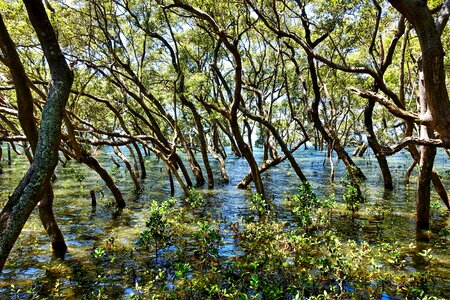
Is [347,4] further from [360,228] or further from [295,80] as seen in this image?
[295,80]

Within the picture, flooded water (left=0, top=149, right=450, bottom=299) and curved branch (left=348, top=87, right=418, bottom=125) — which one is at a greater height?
curved branch (left=348, top=87, right=418, bottom=125)

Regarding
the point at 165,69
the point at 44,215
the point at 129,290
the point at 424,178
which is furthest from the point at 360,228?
the point at 165,69

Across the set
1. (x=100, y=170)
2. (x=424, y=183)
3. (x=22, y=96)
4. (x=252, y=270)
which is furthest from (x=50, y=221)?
(x=424, y=183)

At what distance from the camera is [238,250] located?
8883mm

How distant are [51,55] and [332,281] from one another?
616cm

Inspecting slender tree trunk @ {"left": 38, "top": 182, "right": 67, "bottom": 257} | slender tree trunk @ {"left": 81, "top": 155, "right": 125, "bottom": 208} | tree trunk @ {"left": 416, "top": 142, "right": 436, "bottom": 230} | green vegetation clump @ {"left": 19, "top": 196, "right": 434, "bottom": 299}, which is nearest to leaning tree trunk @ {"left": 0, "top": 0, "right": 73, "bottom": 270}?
green vegetation clump @ {"left": 19, "top": 196, "right": 434, "bottom": 299}

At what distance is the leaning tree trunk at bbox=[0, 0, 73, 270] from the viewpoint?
3.57m

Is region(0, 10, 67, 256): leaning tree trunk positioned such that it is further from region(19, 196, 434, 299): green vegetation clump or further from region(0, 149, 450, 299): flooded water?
region(19, 196, 434, 299): green vegetation clump

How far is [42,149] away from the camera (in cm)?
396

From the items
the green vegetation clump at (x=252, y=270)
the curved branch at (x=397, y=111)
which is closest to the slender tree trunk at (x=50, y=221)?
the green vegetation clump at (x=252, y=270)

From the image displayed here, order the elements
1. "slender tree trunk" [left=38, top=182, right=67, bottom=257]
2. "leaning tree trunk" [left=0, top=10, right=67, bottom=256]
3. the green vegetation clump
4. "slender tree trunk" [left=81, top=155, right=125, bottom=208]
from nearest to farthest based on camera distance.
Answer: "leaning tree trunk" [left=0, top=10, right=67, bottom=256], the green vegetation clump, "slender tree trunk" [left=38, top=182, right=67, bottom=257], "slender tree trunk" [left=81, top=155, right=125, bottom=208]

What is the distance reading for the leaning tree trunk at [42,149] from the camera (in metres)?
3.57

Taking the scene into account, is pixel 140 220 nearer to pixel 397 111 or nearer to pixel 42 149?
pixel 42 149

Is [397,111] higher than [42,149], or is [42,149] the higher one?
[397,111]
